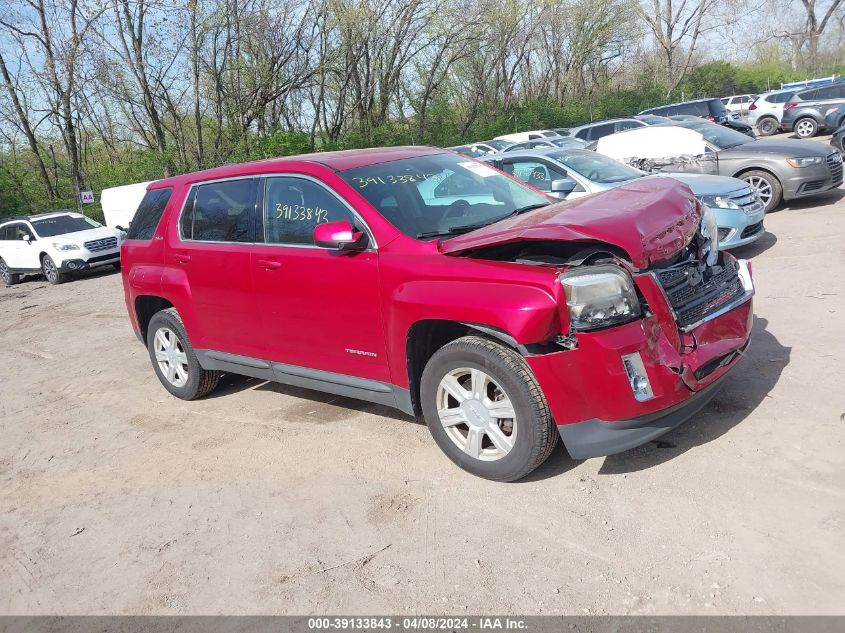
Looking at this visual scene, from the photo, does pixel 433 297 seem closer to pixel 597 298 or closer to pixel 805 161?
pixel 597 298

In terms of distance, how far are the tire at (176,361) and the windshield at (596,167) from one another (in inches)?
213

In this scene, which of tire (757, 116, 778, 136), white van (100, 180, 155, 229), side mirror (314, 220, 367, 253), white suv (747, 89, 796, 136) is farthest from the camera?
tire (757, 116, 778, 136)

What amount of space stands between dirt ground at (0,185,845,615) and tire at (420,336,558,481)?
179 millimetres

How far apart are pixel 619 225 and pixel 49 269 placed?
15744 millimetres

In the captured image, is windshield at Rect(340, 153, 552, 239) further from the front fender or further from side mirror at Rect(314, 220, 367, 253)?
the front fender

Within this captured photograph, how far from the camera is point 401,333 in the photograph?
13.5 ft

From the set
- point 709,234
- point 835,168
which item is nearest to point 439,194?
point 709,234

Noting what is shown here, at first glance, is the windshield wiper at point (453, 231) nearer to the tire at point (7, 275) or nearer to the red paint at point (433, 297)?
the red paint at point (433, 297)

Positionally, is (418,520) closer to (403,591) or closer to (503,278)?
(403,591)

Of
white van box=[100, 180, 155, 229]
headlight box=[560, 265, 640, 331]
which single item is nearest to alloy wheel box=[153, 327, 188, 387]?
headlight box=[560, 265, 640, 331]

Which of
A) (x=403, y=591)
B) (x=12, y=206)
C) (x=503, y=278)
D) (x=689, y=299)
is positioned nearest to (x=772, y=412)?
(x=689, y=299)

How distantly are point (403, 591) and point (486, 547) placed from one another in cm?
47

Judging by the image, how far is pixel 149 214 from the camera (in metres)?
6.16

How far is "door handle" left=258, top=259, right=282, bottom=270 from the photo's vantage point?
4.78m
